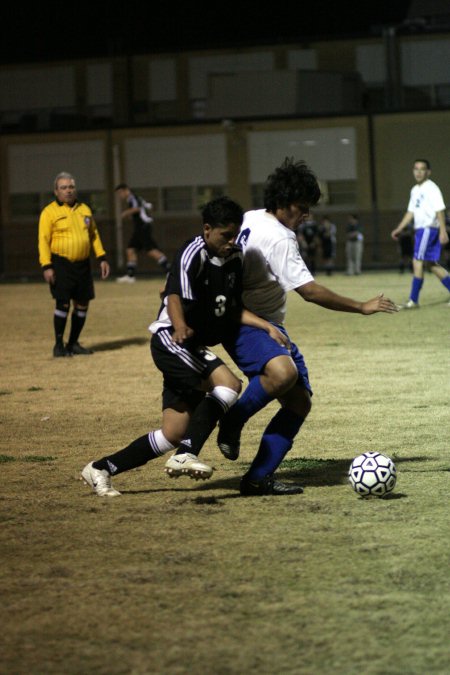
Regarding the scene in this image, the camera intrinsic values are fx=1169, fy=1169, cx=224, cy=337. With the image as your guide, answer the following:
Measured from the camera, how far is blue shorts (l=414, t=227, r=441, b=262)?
17.2 m

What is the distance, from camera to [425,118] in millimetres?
41219

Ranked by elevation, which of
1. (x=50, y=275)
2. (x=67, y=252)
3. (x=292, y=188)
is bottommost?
(x=50, y=275)

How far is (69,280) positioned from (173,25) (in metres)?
37.6

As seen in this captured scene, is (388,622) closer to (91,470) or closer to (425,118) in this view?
(91,470)

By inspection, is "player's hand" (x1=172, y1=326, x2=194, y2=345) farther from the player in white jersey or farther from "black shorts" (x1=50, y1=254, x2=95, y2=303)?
the player in white jersey

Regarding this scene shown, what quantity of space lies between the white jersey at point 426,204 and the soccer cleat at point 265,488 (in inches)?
459

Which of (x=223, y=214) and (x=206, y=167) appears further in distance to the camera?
(x=206, y=167)

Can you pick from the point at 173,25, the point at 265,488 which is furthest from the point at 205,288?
the point at 173,25

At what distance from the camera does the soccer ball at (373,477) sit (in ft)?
18.9

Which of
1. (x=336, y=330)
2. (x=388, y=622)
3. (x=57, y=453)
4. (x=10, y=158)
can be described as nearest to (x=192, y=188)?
(x=10, y=158)

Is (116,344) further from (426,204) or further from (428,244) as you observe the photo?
(426,204)

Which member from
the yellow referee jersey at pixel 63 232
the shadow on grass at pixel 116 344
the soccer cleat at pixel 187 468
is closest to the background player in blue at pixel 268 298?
the soccer cleat at pixel 187 468

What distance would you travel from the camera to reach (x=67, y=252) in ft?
42.6

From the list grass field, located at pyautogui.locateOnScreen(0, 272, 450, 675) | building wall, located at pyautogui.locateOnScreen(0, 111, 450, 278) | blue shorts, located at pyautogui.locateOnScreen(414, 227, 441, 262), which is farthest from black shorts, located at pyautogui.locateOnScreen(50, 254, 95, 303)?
building wall, located at pyautogui.locateOnScreen(0, 111, 450, 278)
